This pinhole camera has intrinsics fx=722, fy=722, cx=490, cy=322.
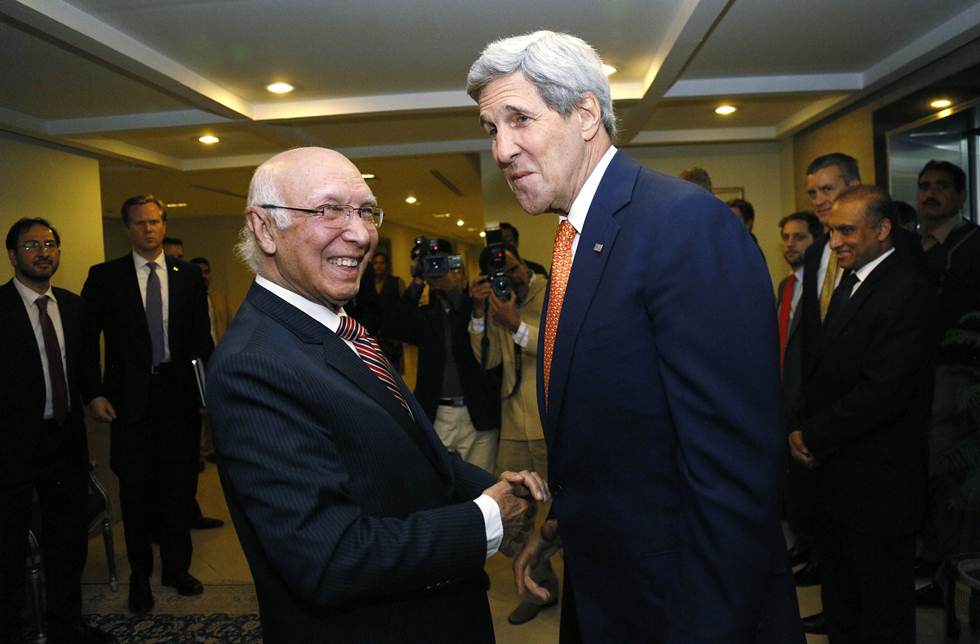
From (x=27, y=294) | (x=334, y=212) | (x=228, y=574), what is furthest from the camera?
(x=228, y=574)

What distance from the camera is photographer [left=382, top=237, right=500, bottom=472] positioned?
11.6 feet

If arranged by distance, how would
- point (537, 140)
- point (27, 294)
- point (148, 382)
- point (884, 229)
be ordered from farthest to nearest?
point (148, 382), point (27, 294), point (884, 229), point (537, 140)

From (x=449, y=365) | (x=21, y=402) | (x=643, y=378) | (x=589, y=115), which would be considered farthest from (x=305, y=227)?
(x=21, y=402)

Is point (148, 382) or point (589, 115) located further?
point (148, 382)

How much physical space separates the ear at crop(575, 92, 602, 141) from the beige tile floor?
249 centimetres

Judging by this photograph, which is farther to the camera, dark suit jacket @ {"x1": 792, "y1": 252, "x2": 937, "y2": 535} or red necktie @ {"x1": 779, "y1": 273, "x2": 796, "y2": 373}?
red necktie @ {"x1": 779, "y1": 273, "x2": 796, "y2": 373}

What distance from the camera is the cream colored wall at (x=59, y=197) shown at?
518cm

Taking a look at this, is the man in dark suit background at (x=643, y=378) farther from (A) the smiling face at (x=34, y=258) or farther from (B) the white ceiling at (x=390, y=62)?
(A) the smiling face at (x=34, y=258)

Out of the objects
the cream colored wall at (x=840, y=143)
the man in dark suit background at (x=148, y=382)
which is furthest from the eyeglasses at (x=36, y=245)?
the cream colored wall at (x=840, y=143)

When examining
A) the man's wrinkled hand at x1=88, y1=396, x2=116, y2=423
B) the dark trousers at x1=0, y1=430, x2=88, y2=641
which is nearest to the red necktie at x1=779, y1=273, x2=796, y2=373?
the man's wrinkled hand at x1=88, y1=396, x2=116, y2=423

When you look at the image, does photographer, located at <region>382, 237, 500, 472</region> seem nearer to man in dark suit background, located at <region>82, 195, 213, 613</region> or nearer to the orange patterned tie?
man in dark suit background, located at <region>82, 195, 213, 613</region>

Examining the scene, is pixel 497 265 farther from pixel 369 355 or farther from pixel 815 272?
pixel 369 355

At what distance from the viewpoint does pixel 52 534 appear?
10.5 feet

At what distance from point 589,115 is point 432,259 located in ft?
7.02
